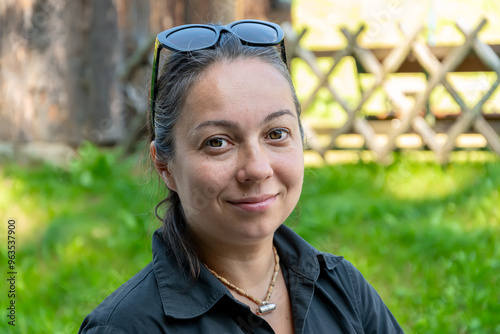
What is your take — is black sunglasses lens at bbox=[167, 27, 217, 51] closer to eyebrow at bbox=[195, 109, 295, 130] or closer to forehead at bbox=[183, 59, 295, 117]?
forehead at bbox=[183, 59, 295, 117]

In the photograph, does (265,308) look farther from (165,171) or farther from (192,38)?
Result: (192,38)

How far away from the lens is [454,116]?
17.4 feet

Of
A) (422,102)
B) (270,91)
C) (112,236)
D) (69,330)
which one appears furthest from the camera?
(422,102)

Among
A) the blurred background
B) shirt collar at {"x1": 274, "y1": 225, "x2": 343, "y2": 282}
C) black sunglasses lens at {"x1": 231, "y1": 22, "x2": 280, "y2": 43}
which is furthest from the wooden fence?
black sunglasses lens at {"x1": 231, "y1": 22, "x2": 280, "y2": 43}

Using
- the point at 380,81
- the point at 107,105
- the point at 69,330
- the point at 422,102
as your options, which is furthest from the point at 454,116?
the point at 69,330

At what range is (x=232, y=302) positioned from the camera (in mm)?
1524

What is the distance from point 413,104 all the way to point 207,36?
4.05 metres

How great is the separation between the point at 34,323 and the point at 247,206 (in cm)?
194

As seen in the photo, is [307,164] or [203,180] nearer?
[203,180]

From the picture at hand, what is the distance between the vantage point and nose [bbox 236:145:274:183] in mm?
1467

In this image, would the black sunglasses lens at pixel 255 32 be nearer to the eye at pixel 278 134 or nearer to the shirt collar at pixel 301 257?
the eye at pixel 278 134

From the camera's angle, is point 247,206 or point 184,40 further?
point 184,40

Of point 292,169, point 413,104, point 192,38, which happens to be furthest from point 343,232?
point 192,38

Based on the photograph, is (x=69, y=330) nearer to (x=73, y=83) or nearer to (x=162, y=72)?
(x=162, y=72)
